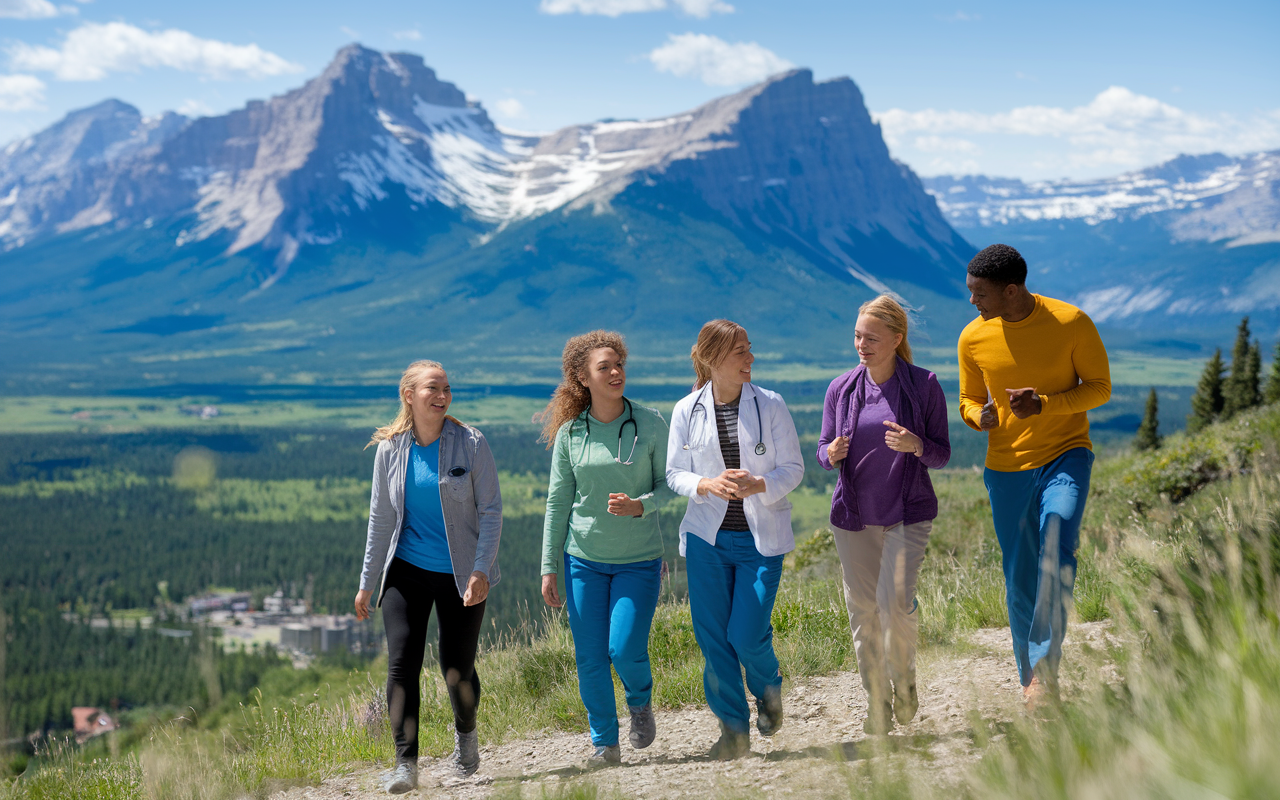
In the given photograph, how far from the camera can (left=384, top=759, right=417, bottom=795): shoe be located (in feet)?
15.6

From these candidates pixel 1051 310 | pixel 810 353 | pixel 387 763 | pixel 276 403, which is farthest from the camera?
pixel 810 353

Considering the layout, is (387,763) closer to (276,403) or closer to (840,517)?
(840,517)

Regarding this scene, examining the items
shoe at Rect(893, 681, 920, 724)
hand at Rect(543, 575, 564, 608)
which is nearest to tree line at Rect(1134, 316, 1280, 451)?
shoe at Rect(893, 681, 920, 724)

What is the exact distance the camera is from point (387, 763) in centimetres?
563

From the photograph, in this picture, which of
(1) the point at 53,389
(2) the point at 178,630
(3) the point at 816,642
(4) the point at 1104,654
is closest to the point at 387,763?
(3) the point at 816,642

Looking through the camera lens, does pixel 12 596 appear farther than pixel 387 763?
Yes

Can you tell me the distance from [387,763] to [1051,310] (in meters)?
4.42

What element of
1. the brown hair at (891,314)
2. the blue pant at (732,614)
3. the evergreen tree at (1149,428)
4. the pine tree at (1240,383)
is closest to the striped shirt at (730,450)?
the blue pant at (732,614)

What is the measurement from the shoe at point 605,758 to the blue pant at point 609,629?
4cm

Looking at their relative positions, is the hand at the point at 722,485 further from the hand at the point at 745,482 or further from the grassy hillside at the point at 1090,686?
the grassy hillside at the point at 1090,686

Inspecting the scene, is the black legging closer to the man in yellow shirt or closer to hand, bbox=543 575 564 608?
hand, bbox=543 575 564 608

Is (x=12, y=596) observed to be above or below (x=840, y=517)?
below

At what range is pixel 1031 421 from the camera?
440cm

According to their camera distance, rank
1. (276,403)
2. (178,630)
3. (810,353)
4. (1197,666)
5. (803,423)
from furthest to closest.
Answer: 1. (810,353)
2. (276,403)
3. (803,423)
4. (178,630)
5. (1197,666)
